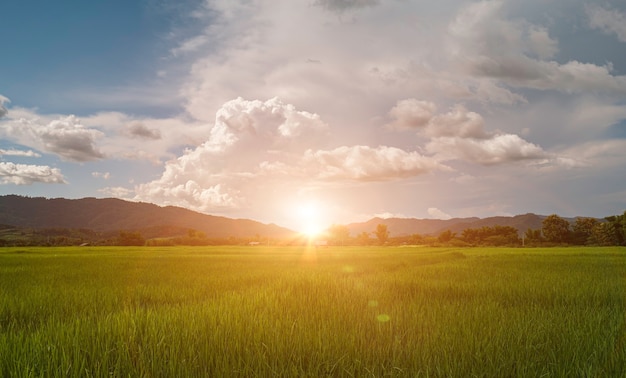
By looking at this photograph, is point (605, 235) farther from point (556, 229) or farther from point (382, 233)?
point (382, 233)

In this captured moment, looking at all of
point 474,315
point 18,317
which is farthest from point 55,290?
point 474,315

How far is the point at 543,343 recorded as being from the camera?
439 cm

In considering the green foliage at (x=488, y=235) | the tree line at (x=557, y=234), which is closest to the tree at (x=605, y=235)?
the tree line at (x=557, y=234)

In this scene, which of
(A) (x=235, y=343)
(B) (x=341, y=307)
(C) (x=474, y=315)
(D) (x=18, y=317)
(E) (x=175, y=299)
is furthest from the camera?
(E) (x=175, y=299)

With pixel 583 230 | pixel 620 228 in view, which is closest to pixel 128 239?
pixel 583 230

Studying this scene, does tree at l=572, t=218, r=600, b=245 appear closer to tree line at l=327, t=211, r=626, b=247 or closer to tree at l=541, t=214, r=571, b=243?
tree line at l=327, t=211, r=626, b=247

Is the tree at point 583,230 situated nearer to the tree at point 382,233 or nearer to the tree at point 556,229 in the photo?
the tree at point 556,229

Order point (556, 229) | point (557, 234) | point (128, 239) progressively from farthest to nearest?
point (556, 229) → point (557, 234) → point (128, 239)

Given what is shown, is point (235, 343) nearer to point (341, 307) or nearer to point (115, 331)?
point (115, 331)

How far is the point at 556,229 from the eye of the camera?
259ft

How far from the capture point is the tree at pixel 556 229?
7794cm

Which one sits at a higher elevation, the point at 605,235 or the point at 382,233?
the point at 605,235

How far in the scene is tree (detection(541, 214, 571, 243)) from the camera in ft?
256

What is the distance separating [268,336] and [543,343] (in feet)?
10.6
